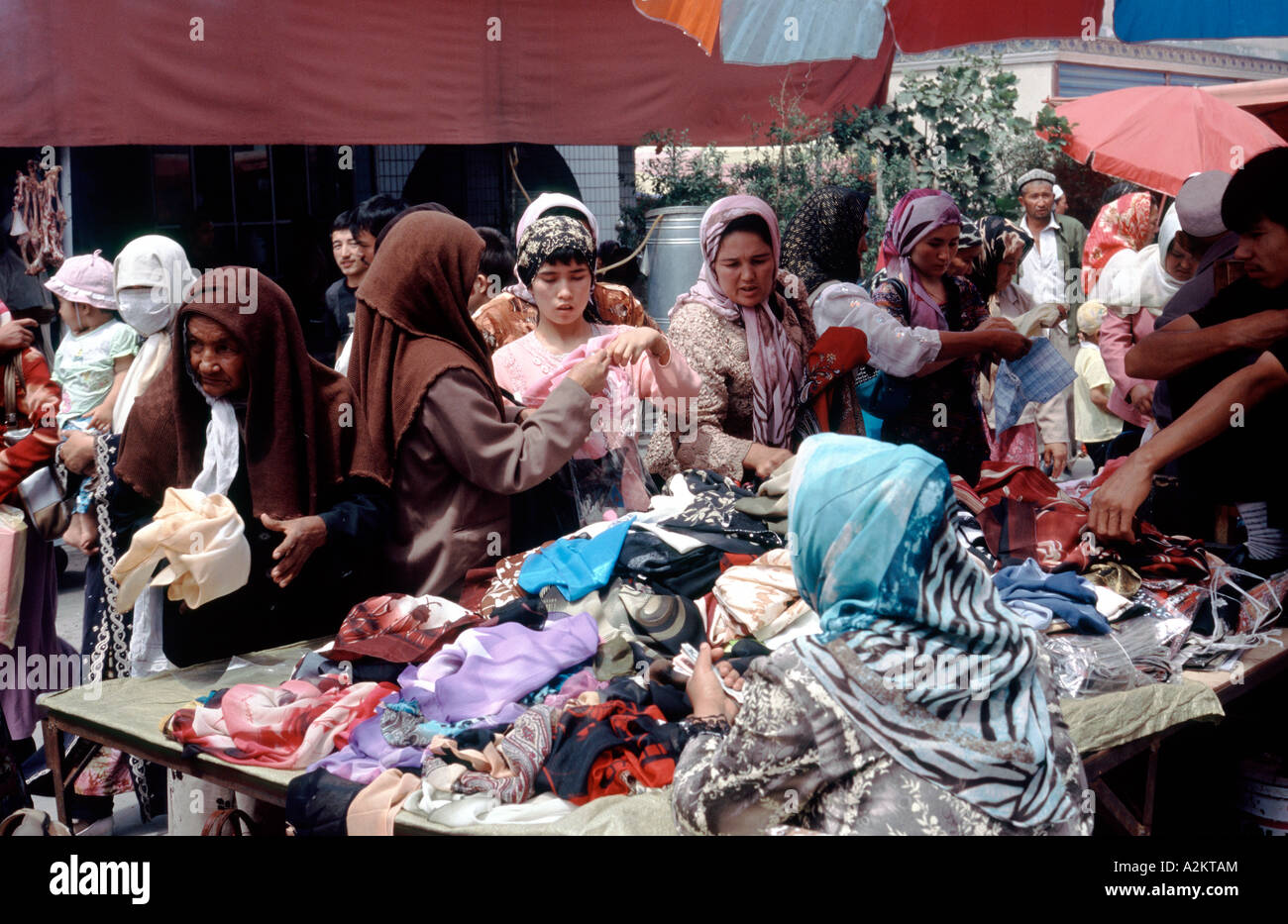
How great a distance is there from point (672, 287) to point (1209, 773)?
4845mm

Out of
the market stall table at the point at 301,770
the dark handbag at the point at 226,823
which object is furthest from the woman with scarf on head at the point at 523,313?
the dark handbag at the point at 226,823

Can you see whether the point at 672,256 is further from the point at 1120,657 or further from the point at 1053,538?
the point at 1120,657

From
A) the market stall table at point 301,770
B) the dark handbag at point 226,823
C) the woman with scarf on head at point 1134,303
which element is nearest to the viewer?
the market stall table at point 301,770

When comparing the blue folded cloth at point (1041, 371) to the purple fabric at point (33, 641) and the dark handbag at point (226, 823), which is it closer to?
the dark handbag at point (226, 823)

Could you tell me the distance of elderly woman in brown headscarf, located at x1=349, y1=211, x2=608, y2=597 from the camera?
10.1 feet

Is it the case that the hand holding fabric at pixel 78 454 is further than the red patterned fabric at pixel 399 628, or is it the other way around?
the hand holding fabric at pixel 78 454

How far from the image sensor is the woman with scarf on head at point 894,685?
1845 millimetres

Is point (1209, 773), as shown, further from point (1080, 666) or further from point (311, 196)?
point (311, 196)

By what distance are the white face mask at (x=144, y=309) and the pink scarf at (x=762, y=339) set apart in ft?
5.71

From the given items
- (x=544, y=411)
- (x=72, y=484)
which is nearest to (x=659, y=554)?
(x=544, y=411)

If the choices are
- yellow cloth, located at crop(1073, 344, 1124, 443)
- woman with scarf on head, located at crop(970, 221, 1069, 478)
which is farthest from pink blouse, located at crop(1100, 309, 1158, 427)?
yellow cloth, located at crop(1073, 344, 1124, 443)

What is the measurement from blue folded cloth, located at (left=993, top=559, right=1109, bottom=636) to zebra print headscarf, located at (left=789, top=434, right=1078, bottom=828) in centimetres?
104

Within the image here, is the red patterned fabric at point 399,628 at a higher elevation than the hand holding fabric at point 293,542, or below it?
below

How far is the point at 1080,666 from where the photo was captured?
2.87 meters
